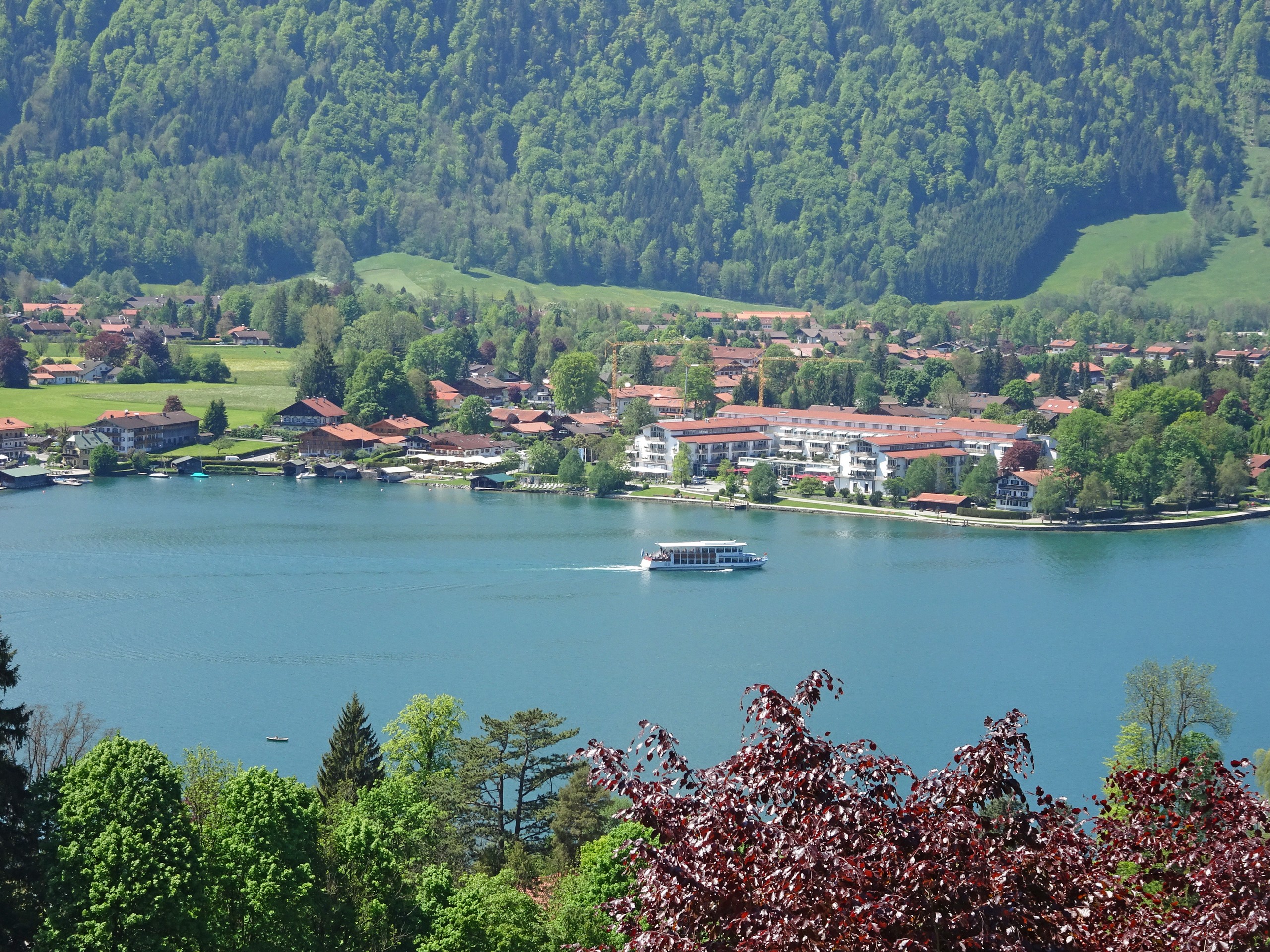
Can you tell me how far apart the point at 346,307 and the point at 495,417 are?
10499 mm

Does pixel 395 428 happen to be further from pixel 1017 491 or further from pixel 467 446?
pixel 1017 491

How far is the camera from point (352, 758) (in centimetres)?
771

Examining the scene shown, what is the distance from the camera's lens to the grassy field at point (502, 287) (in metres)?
49.3

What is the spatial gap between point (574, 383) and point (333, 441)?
201 inches

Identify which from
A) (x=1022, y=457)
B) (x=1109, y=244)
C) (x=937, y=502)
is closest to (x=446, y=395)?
(x=937, y=502)

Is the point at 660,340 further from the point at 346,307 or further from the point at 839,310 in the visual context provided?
the point at 839,310

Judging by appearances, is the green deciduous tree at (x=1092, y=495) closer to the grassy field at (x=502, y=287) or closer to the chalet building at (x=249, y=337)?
the chalet building at (x=249, y=337)

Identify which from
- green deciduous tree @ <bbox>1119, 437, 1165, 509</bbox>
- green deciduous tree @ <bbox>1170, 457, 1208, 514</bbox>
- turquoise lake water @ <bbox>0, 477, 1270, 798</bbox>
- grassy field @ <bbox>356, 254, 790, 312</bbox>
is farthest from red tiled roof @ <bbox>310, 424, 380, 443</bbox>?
grassy field @ <bbox>356, 254, 790, 312</bbox>

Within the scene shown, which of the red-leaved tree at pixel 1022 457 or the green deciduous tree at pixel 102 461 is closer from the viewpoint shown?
the red-leaved tree at pixel 1022 457

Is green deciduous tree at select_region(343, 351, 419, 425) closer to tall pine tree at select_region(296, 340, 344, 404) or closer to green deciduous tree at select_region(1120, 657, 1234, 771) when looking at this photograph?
tall pine tree at select_region(296, 340, 344, 404)

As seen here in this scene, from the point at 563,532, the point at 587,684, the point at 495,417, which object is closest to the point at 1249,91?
the point at 495,417

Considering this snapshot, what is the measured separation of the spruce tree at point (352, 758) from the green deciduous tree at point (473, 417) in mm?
19509

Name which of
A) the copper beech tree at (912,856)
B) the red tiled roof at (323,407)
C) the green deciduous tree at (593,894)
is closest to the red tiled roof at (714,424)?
the red tiled roof at (323,407)

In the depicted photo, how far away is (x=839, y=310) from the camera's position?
4819 centimetres
